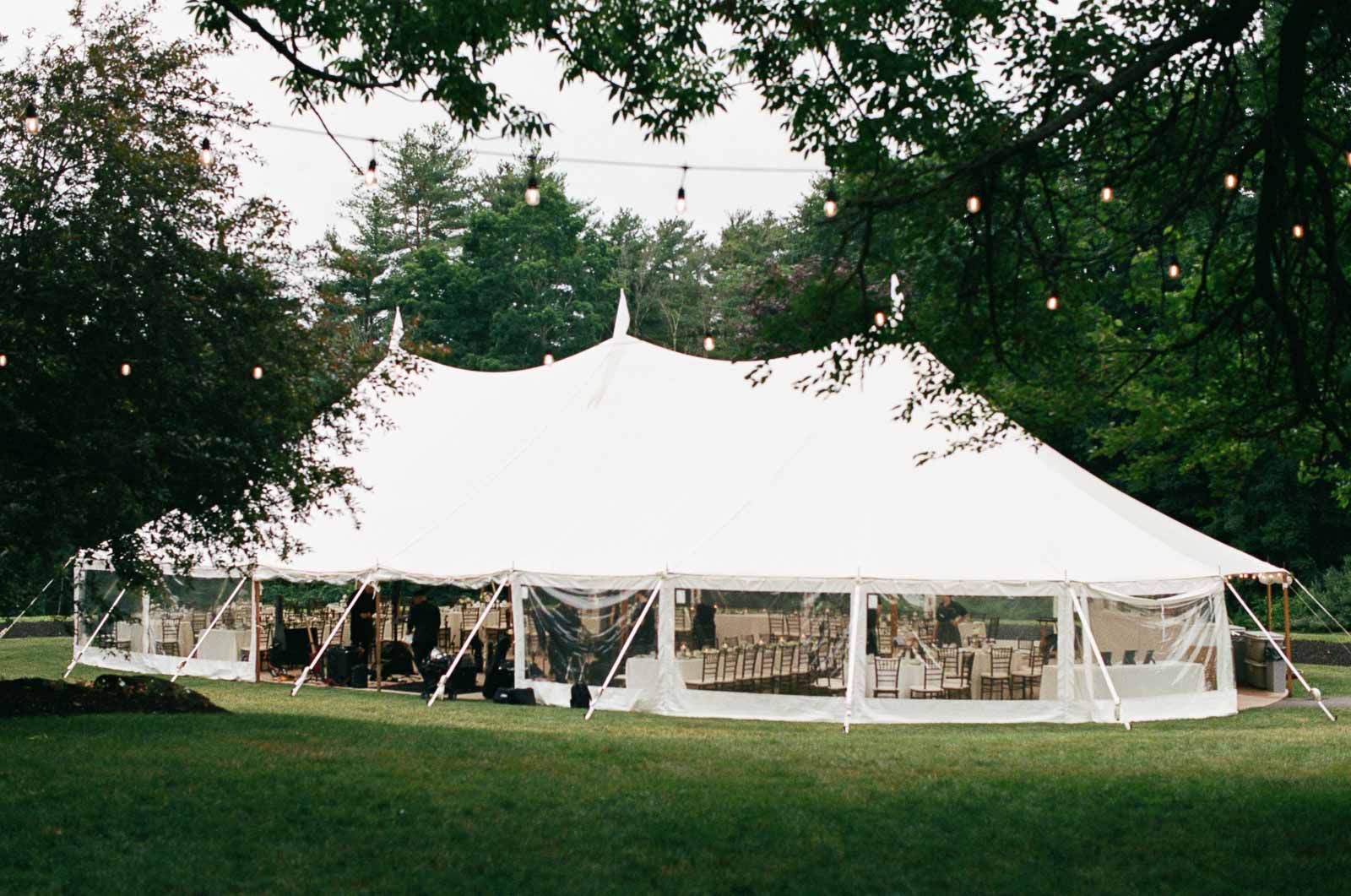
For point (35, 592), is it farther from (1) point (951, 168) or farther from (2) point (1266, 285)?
(2) point (1266, 285)

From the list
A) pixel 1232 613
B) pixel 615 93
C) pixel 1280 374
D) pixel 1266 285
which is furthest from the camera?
pixel 1232 613

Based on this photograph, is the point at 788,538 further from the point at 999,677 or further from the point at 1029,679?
the point at 1029,679

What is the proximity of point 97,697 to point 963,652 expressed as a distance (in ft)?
29.6

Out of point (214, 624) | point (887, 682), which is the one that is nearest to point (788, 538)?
point (887, 682)

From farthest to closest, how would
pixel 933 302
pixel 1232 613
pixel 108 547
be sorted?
pixel 1232 613 → pixel 108 547 → pixel 933 302

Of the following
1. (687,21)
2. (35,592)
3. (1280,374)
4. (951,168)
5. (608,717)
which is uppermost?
(687,21)

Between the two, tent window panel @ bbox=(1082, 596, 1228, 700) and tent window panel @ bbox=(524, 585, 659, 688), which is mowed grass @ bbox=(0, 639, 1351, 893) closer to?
tent window panel @ bbox=(1082, 596, 1228, 700)

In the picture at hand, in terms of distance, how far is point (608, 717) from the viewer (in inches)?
626

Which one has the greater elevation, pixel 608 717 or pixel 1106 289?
pixel 1106 289

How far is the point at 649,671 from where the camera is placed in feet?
54.7

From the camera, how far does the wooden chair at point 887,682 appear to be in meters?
16.0

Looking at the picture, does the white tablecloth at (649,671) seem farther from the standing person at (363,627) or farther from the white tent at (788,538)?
the standing person at (363,627)

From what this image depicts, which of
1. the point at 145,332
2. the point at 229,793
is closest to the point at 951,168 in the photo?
the point at 229,793

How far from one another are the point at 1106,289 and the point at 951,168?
78.5 inches
